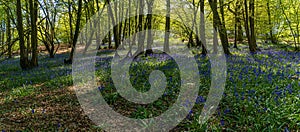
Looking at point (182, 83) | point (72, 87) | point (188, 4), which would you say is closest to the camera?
point (182, 83)

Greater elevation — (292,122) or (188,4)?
(188,4)

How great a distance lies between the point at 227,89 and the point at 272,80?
1.62 meters

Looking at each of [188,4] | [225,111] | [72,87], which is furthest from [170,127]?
[188,4]

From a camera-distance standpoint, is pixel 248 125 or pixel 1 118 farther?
pixel 1 118

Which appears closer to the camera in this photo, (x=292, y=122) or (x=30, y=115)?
(x=292, y=122)

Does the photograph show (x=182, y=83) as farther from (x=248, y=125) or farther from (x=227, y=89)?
(x=248, y=125)

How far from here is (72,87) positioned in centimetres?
831

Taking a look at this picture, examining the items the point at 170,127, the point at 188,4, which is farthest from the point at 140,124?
the point at 188,4

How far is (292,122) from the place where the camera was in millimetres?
4207

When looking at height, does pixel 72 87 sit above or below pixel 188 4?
below

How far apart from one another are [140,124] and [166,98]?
5.84 ft

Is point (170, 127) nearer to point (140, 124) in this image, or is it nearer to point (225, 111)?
point (140, 124)

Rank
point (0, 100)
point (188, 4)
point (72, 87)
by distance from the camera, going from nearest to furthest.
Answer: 1. point (0, 100)
2. point (72, 87)
3. point (188, 4)

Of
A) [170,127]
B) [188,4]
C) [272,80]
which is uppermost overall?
[188,4]
